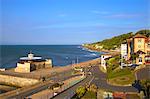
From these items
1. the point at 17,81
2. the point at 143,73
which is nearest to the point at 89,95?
the point at 143,73

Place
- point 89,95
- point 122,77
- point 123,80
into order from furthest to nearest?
1. point 122,77
2. point 123,80
3. point 89,95

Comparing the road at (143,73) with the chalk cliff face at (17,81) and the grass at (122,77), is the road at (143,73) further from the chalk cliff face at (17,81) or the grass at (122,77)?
the chalk cliff face at (17,81)

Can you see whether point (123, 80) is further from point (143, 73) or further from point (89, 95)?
point (89, 95)

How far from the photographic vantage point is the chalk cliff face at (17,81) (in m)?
42.0

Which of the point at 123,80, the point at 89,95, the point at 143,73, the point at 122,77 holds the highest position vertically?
the point at 143,73

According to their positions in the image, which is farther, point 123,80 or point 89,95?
point 123,80

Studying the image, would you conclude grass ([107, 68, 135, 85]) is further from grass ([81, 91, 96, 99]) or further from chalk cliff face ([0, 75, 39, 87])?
chalk cliff face ([0, 75, 39, 87])

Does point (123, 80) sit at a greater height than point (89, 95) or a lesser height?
greater

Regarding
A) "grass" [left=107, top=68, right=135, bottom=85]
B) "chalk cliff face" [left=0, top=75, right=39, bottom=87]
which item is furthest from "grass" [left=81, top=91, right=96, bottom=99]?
"chalk cliff face" [left=0, top=75, right=39, bottom=87]

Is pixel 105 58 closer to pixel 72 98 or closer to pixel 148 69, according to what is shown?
pixel 148 69

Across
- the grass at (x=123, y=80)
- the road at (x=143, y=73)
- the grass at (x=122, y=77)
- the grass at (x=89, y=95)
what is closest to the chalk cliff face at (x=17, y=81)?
the grass at (x=122, y=77)

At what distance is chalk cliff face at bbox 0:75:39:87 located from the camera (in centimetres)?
4197

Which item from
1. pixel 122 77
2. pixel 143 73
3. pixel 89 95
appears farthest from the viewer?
pixel 143 73

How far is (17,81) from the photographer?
145 ft
